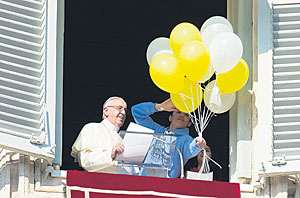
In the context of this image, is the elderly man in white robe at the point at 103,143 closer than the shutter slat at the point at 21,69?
No

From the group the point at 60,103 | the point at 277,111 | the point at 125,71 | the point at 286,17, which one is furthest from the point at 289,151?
the point at 125,71

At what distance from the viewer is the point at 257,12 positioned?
8.72 m

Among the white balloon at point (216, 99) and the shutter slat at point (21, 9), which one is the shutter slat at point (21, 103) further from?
the white balloon at point (216, 99)

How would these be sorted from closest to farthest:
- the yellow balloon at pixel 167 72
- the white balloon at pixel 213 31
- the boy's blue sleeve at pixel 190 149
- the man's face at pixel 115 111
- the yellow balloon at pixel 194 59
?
the yellow balloon at pixel 194 59 → the yellow balloon at pixel 167 72 → the white balloon at pixel 213 31 → the boy's blue sleeve at pixel 190 149 → the man's face at pixel 115 111

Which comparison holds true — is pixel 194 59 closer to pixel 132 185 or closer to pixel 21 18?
pixel 132 185

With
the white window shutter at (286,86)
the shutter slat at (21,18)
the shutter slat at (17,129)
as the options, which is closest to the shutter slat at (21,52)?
the shutter slat at (21,18)

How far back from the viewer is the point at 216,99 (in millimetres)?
8438

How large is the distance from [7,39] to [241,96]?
1.69 meters

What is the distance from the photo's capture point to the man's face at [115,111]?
9.16m

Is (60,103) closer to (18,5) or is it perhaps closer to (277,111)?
(18,5)

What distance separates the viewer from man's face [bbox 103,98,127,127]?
9.16 meters

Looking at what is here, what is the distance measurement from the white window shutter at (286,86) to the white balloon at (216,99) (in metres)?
0.31

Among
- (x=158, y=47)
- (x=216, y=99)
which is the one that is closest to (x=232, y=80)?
(x=216, y=99)

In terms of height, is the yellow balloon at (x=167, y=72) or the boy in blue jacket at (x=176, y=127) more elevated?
the yellow balloon at (x=167, y=72)
